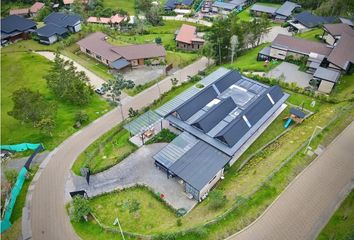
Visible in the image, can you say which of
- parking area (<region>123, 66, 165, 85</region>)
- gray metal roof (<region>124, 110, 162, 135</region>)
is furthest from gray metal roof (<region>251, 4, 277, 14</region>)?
gray metal roof (<region>124, 110, 162, 135</region>)

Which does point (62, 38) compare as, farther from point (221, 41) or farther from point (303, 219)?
point (303, 219)

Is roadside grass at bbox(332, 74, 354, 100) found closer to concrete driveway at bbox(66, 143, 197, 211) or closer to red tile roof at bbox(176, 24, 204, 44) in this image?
concrete driveway at bbox(66, 143, 197, 211)

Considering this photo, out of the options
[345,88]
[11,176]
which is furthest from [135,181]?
[345,88]

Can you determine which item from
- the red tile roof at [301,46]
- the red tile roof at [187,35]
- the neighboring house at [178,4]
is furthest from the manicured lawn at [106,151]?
the neighboring house at [178,4]

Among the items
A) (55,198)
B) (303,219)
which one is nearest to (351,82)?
(303,219)

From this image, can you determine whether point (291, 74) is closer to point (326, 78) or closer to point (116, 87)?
point (326, 78)

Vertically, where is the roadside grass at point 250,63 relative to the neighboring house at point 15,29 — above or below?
above

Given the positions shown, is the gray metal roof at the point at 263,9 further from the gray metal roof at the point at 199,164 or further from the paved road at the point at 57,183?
the gray metal roof at the point at 199,164
